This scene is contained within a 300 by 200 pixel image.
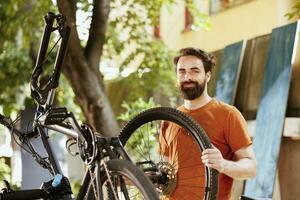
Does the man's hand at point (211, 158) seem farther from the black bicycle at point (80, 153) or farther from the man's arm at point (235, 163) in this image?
the black bicycle at point (80, 153)

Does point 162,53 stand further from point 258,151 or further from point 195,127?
point 195,127

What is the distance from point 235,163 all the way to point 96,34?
2.55m

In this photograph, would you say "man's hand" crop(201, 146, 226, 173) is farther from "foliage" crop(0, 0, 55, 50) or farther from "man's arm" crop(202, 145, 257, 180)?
"foliage" crop(0, 0, 55, 50)

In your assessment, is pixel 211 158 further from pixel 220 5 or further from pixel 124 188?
pixel 220 5

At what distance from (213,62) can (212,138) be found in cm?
31

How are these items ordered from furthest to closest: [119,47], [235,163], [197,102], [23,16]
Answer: [119,47] < [23,16] < [197,102] < [235,163]

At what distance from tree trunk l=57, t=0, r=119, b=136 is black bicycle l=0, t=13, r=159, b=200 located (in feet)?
6.66

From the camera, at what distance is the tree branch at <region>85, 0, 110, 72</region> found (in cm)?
443

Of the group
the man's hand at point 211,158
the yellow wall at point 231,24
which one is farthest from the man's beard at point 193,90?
the yellow wall at point 231,24

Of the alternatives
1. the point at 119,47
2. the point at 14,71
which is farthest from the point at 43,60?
the point at 14,71

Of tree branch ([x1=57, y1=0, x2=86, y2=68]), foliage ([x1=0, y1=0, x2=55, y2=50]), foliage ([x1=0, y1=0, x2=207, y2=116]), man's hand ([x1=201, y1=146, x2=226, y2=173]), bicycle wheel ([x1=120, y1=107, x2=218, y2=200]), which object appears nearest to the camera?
man's hand ([x1=201, y1=146, x2=226, y2=173])

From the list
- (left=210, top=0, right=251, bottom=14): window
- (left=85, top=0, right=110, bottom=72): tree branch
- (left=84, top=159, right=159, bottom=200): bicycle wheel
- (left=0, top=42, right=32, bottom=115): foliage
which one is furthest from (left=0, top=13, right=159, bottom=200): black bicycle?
A: (left=210, top=0, right=251, bottom=14): window

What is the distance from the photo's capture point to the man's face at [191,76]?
233 cm

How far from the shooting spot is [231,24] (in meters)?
6.79
